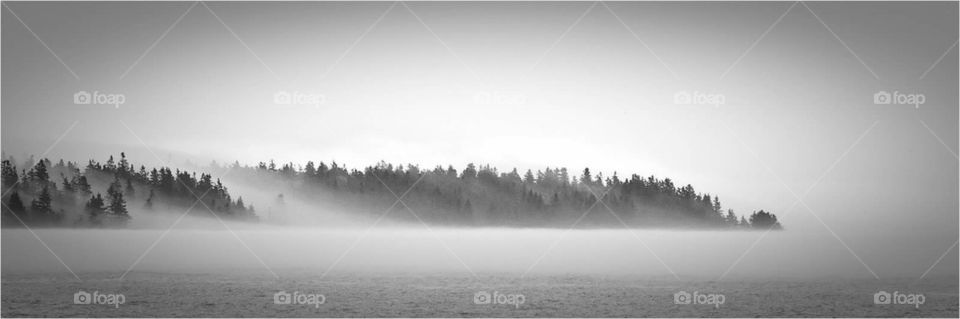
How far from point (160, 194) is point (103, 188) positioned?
5520 mm

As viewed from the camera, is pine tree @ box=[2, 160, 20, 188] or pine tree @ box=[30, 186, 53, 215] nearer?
pine tree @ box=[2, 160, 20, 188]

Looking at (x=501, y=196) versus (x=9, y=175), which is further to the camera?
(x=501, y=196)

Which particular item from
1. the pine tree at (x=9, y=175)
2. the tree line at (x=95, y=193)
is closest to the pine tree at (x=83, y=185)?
the tree line at (x=95, y=193)

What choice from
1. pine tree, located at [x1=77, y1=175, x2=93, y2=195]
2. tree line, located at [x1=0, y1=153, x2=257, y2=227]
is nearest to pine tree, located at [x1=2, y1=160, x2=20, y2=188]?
tree line, located at [x1=0, y1=153, x2=257, y2=227]

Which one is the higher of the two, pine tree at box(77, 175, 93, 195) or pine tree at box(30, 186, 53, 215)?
pine tree at box(77, 175, 93, 195)

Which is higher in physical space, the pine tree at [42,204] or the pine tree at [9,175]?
the pine tree at [9,175]

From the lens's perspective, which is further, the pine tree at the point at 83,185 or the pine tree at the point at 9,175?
the pine tree at the point at 83,185

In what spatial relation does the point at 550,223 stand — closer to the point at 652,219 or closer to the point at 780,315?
the point at 652,219

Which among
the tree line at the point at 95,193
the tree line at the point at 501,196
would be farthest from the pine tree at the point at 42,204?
the tree line at the point at 501,196

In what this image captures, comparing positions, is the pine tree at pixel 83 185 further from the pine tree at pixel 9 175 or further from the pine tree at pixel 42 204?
the pine tree at pixel 9 175

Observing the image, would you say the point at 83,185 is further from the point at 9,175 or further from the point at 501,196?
the point at 501,196

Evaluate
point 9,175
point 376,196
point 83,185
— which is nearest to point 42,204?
point 83,185

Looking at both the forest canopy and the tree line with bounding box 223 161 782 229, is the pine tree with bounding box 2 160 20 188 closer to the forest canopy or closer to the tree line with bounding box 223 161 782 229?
the forest canopy

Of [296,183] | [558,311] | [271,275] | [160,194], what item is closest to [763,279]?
[558,311]
